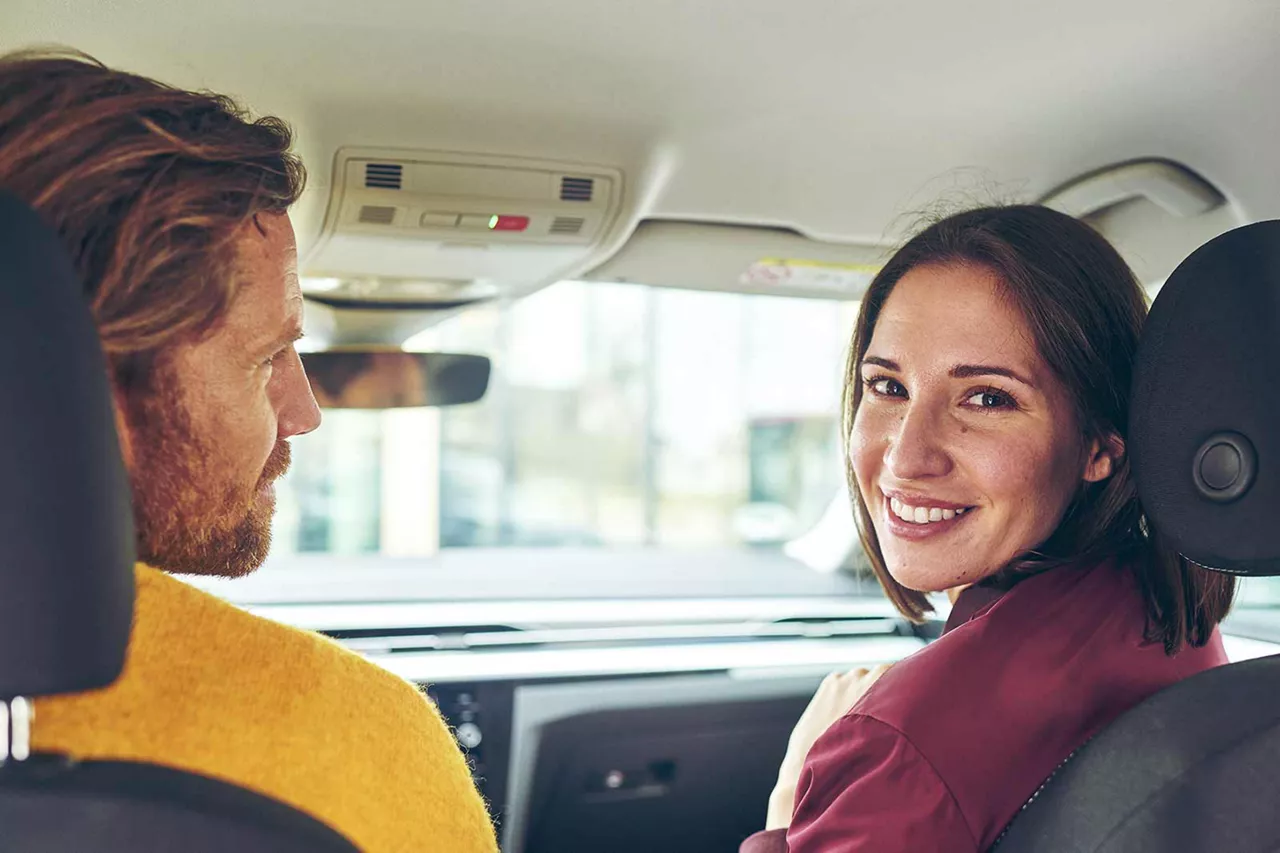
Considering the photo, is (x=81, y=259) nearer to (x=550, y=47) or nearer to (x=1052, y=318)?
(x=550, y=47)

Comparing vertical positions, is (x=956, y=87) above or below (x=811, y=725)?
above

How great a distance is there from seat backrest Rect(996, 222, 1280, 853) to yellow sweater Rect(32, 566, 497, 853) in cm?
71

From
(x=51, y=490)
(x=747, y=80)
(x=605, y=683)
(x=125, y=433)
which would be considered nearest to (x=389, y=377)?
(x=605, y=683)

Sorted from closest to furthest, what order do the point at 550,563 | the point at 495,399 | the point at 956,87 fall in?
the point at 956,87, the point at 550,563, the point at 495,399

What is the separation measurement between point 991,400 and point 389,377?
1.53 metres

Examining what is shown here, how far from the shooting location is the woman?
57.0 inches

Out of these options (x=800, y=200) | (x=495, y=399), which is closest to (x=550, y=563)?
(x=800, y=200)

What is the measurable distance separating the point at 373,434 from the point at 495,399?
3022mm

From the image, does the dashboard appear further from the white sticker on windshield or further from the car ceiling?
the car ceiling

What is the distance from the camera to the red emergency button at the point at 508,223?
2.39 metres

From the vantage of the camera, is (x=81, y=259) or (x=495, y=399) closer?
(x=81, y=259)

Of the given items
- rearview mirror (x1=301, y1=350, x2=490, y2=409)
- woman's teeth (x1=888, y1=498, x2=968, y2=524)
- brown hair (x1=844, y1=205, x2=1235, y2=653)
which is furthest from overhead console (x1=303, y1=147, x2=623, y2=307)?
woman's teeth (x1=888, y1=498, x2=968, y2=524)

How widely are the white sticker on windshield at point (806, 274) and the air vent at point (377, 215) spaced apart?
0.93 metres

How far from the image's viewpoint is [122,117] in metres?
1.12
